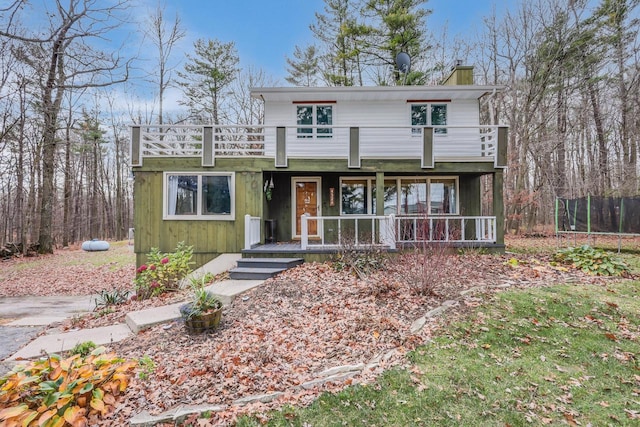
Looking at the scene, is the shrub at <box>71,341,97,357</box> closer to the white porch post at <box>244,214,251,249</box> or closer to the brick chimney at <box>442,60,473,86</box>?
the white porch post at <box>244,214,251,249</box>

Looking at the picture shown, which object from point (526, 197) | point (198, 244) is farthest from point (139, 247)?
point (526, 197)

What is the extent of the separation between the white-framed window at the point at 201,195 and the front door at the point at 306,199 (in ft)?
8.59

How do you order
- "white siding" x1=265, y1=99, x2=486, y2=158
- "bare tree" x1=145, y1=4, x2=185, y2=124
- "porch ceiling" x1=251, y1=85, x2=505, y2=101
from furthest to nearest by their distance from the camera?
"bare tree" x1=145, y1=4, x2=185, y2=124, "porch ceiling" x1=251, y1=85, x2=505, y2=101, "white siding" x1=265, y1=99, x2=486, y2=158

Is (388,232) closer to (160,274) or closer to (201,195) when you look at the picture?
(201,195)

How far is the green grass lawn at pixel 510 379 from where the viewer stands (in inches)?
114

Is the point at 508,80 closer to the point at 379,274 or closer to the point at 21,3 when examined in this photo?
the point at 379,274

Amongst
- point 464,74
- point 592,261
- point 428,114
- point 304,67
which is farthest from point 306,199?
point 304,67

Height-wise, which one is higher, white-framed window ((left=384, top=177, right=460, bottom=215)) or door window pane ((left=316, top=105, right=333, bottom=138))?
door window pane ((left=316, top=105, right=333, bottom=138))

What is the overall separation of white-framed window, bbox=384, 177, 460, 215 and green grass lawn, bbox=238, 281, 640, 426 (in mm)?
6177

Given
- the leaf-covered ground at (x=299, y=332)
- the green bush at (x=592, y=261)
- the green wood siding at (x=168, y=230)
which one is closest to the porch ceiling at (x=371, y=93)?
the green wood siding at (x=168, y=230)

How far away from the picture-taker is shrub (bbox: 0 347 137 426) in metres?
2.83

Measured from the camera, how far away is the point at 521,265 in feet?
25.6

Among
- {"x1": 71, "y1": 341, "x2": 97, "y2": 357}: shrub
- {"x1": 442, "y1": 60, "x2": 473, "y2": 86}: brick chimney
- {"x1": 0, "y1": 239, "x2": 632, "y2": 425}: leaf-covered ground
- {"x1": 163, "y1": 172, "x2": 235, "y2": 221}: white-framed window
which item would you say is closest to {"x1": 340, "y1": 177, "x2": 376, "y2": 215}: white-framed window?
{"x1": 0, "y1": 239, "x2": 632, "y2": 425}: leaf-covered ground

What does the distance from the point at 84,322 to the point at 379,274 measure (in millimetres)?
5972
